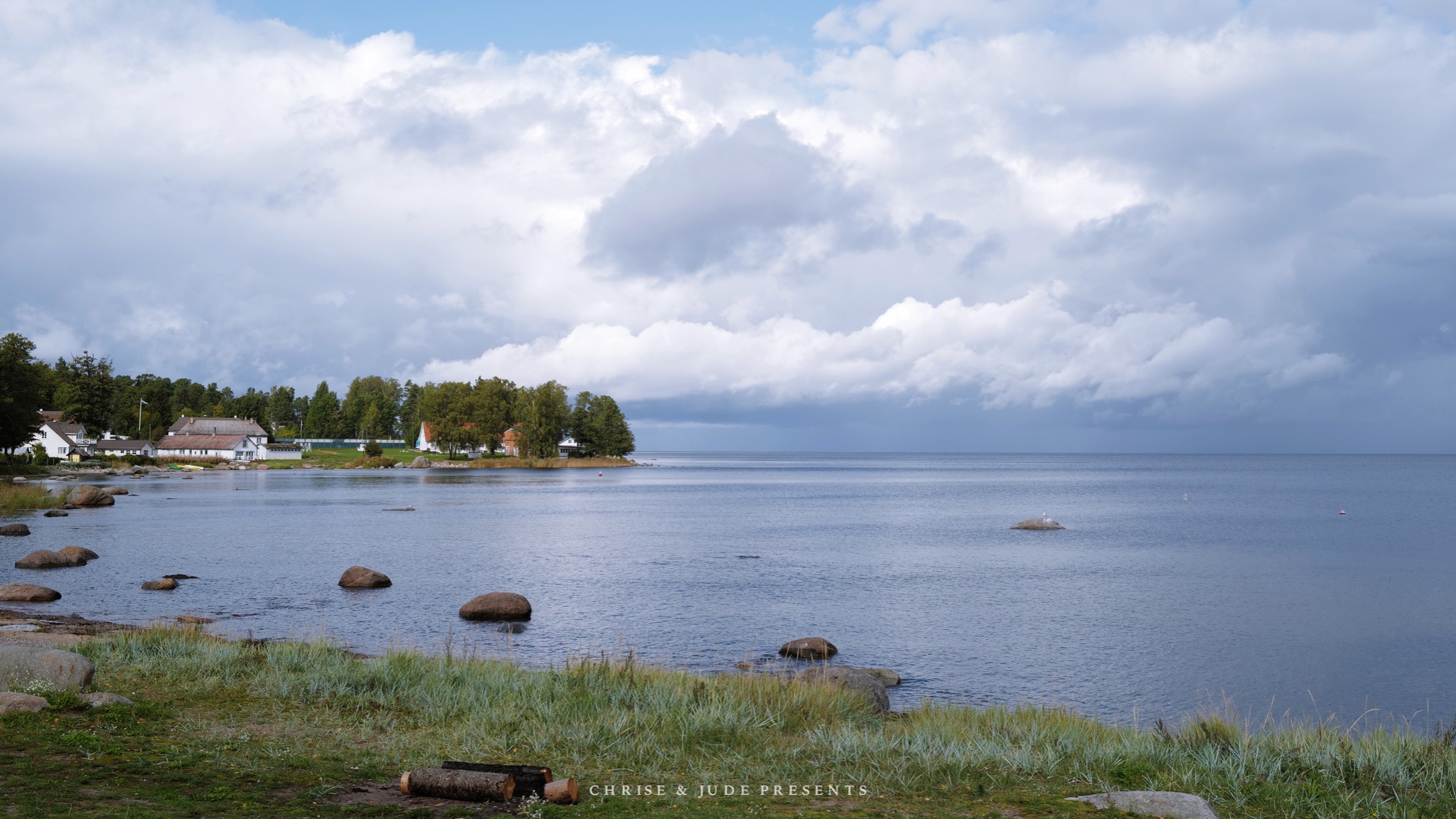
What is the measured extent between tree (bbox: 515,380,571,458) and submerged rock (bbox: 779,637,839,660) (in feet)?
518

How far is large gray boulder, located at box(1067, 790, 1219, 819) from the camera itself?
9.18 metres

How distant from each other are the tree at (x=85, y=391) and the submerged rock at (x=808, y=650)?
17791 centimetres

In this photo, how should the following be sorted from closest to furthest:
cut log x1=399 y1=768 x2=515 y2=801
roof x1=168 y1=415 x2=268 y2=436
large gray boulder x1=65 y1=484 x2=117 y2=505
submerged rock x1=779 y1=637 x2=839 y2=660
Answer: cut log x1=399 y1=768 x2=515 y2=801 < submerged rock x1=779 y1=637 x2=839 y2=660 < large gray boulder x1=65 y1=484 x2=117 y2=505 < roof x1=168 y1=415 x2=268 y2=436

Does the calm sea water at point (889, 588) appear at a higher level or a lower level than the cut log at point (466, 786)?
lower

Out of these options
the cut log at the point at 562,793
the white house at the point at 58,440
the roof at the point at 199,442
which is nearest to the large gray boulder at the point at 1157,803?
the cut log at the point at 562,793

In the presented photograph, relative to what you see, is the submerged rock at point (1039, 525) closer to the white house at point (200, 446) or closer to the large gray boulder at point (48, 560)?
the large gray boulder at point (48, 560)

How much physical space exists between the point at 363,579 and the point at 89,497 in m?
51.7

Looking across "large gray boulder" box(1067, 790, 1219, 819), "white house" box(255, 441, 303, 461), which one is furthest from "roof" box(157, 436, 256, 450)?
"large gray boulder" box(1067, 790, 1219, 819)

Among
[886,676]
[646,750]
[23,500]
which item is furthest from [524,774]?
[23,500]

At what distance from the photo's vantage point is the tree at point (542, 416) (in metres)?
182

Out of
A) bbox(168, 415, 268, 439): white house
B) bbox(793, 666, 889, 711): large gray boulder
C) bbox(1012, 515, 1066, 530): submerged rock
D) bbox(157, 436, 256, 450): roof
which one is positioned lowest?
bbox(1012, 515, 1066, 530): submerged rock

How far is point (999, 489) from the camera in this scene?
135750 mm

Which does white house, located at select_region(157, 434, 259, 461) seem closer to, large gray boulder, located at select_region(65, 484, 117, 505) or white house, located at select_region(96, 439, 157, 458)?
white house, located at select_region(96, 439, 157, 458)

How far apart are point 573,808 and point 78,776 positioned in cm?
512
